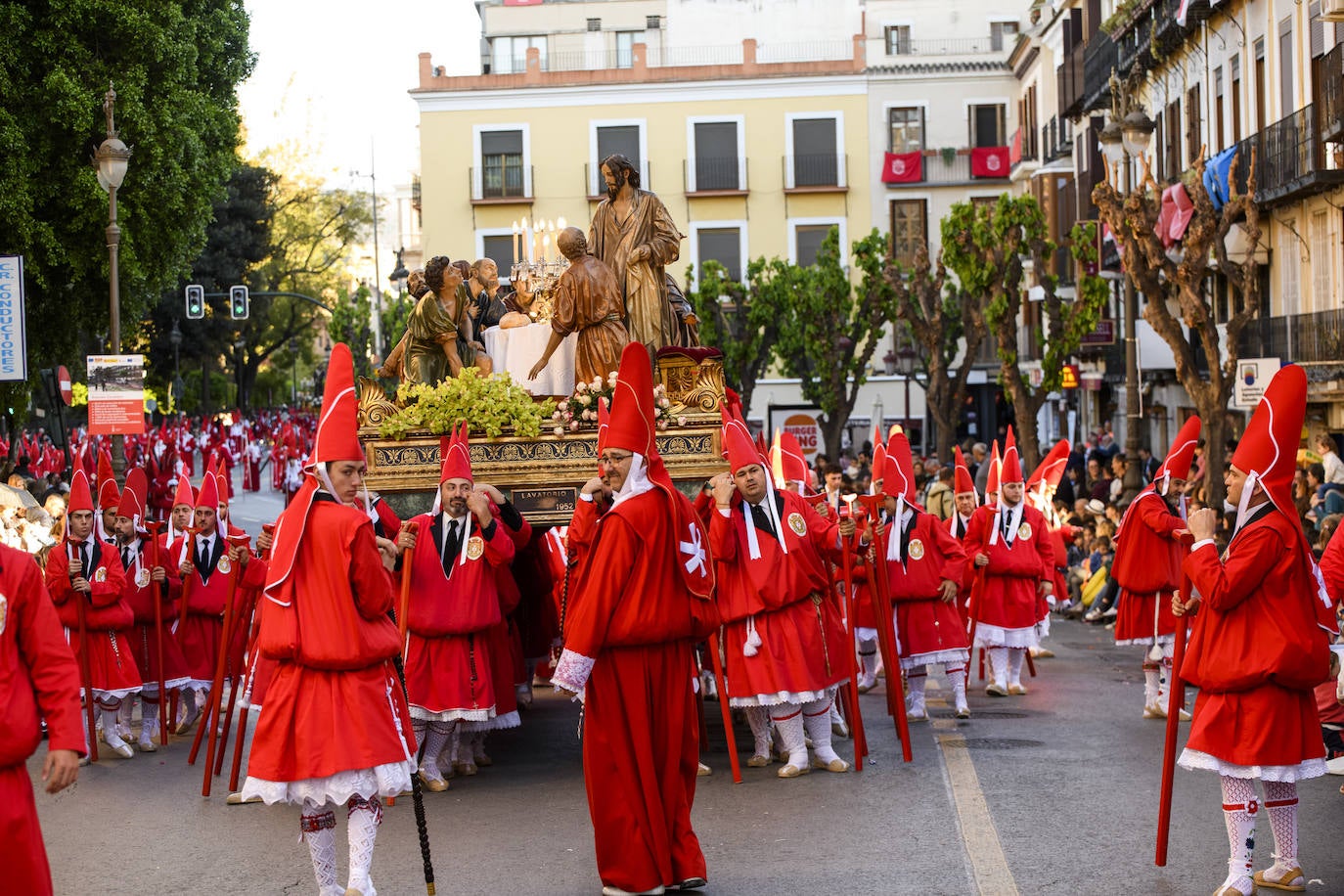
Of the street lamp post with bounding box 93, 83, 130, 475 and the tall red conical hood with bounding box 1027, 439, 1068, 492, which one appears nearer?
the tall red conical hood with bounding box 1027, 439, 1068, 492

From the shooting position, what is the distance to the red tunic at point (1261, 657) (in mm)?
7430

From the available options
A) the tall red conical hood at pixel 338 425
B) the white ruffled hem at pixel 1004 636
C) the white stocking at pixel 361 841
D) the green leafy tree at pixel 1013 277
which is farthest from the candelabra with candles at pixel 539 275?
the green leafy tree at pixel 1013 277

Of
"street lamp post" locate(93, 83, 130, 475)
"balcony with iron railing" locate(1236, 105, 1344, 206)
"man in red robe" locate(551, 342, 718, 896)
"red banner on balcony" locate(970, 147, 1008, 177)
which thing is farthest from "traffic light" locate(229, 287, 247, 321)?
"man in red robe" locate(551, 342, 718, 896)

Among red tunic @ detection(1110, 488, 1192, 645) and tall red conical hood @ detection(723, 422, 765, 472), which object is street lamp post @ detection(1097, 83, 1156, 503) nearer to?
red tunic @ detection(1110, 488, 1192, 645)

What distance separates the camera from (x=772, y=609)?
10.5m

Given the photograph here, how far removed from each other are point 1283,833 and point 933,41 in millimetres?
47890

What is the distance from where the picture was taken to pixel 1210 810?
9305 mm

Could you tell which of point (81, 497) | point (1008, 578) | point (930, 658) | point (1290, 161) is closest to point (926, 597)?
point (930, 658)

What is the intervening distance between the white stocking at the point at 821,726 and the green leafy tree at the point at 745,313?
29349 mm

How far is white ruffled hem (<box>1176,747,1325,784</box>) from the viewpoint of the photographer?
7406mm

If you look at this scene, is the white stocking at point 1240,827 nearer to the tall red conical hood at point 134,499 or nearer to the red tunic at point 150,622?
the red tunic at point 150,622

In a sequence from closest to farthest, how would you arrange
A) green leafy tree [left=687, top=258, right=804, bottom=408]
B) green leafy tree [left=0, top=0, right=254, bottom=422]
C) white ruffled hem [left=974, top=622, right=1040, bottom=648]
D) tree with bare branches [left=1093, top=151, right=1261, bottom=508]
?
white ruffled hem [left=974, top=622, right=1040, bottom=648]
tree with bare branches [left=1093, top=151, right=1261, bottom=508]
green leafy tree [left=0, top=0, right=254, bottom=422]
green leafy tree [left=687, top=258, right=804, bottom=408]

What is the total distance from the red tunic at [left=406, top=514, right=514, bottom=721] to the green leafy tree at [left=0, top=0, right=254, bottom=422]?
13792mm

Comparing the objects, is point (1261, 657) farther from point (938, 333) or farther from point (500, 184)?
point (500, 184)
